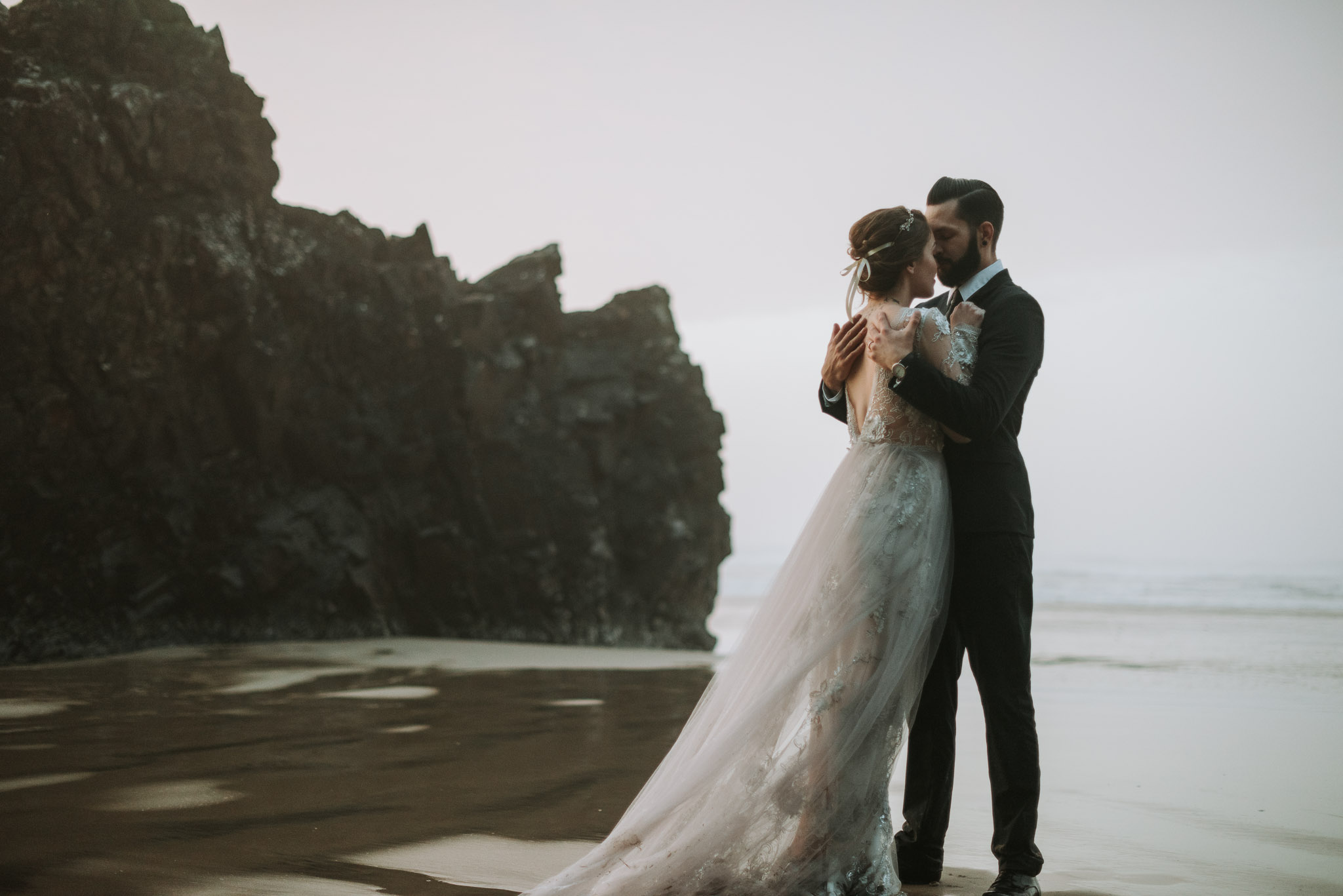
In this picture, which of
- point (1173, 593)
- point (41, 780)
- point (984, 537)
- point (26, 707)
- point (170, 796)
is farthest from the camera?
point (1173, 593)

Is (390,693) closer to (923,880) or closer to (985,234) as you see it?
(923,880)

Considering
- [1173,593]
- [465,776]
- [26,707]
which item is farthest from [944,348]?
[1173,593]

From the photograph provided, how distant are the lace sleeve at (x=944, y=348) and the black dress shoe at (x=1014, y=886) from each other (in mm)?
1281

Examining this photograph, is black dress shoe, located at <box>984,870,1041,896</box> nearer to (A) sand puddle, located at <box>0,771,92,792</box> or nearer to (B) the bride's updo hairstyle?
(B) the bride's updo hairstyle

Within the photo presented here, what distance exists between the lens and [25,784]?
11.3ft

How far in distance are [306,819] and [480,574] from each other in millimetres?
7423

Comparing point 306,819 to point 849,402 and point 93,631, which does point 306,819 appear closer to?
point 849,402

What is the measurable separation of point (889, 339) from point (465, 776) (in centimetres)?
244

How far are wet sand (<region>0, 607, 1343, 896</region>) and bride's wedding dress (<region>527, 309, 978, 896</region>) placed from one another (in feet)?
1.32

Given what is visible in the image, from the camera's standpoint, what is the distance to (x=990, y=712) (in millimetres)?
2623

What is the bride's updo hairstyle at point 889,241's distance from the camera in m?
2.71

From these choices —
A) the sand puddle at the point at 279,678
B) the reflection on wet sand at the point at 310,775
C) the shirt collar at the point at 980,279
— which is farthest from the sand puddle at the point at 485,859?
the sand puddle at the point at 279,678

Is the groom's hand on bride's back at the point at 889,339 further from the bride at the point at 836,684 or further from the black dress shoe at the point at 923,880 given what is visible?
the black dress shoe at the point at 923,880

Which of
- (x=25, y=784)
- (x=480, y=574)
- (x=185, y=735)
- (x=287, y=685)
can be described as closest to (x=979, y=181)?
(x=25, y=784)
